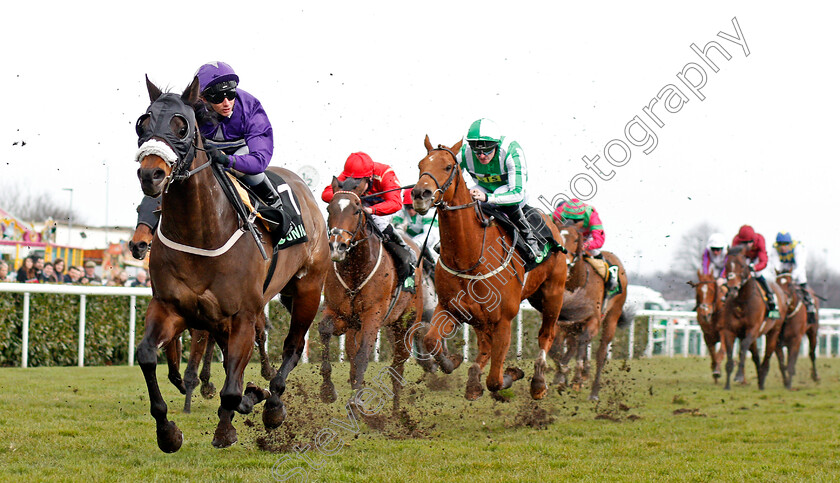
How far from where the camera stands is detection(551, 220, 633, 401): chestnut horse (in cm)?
831

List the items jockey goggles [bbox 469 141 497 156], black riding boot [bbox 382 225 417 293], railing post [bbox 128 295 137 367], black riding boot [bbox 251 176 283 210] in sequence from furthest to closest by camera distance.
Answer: railing post [bbox 128 295 137 367]
black riding boot [bbox 382 225 417 293]
jockey goggles [bbox 469 141 497 156]
black riding boot [bbox 251 176 283 210]

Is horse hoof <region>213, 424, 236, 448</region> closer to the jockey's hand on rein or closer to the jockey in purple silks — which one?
the jockey in purple silks

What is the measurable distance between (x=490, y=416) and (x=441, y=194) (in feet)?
8.57

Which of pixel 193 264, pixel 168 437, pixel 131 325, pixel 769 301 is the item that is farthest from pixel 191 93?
pixel 769 301

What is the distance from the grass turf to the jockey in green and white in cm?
141

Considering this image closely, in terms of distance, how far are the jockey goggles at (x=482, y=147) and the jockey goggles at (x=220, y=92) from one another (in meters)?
2.20

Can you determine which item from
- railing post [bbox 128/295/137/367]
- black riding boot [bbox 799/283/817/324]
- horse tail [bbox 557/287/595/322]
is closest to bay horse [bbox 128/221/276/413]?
horse tail [bbox 557/287/595/322]

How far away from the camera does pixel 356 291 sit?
6.92 metres

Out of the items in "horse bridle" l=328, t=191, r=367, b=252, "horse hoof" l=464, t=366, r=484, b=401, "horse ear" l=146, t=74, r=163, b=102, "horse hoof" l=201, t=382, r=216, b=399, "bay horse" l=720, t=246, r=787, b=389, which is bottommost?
"horse hoof" l=201, t=382, r=216, b=399

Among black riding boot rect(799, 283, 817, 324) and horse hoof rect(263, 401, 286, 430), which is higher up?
black riding boot rect(799, 283, 817, 324)

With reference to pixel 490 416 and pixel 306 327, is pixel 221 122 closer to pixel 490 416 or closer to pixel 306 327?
pixel 306 327

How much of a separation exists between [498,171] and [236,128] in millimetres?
2363

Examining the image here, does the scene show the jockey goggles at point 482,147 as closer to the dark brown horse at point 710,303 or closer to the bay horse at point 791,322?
the dark brown horse at point 710,303

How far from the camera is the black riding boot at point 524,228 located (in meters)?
6.41
